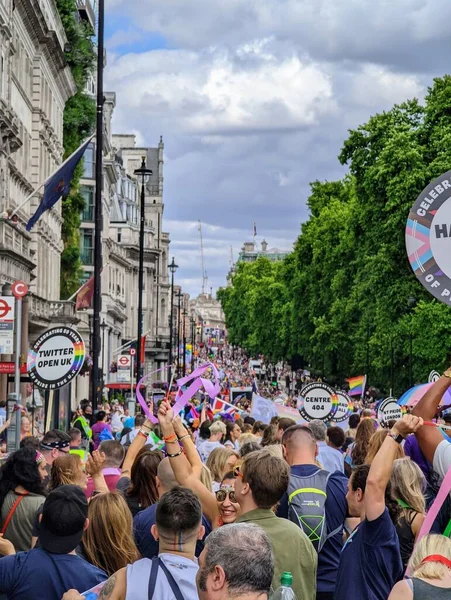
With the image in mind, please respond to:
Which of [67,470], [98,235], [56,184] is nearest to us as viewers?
[67,470]

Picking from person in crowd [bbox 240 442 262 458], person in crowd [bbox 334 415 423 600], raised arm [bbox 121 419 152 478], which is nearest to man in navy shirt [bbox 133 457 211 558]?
person in crowd [bbox 334 415 423 600]

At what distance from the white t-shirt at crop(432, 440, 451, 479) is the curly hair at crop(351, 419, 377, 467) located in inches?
175

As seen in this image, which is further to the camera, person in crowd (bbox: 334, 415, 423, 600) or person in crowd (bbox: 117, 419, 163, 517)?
person in crowd (bbox: 117, 419, 163, 517)

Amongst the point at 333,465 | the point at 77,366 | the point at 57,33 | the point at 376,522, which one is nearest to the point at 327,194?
the point at 57,33

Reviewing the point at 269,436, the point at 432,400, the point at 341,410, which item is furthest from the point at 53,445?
the point at 341,410

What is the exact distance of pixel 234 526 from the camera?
5219mm

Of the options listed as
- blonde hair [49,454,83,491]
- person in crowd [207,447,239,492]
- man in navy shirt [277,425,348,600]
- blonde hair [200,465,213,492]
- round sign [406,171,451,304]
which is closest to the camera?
round sign [406,171,451,304]

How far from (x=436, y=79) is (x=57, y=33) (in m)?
14.3

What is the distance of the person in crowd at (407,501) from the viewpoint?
25.8 ft

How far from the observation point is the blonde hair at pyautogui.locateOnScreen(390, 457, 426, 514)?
793 cm

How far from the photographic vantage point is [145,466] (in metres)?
8.95

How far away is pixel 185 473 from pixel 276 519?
0.82 metres

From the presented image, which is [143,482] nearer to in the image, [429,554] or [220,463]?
[220,463]

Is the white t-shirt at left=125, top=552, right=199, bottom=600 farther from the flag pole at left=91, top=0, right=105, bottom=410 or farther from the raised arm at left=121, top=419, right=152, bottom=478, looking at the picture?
the flag pole at left=91, top=0, right=105, bottom=410
